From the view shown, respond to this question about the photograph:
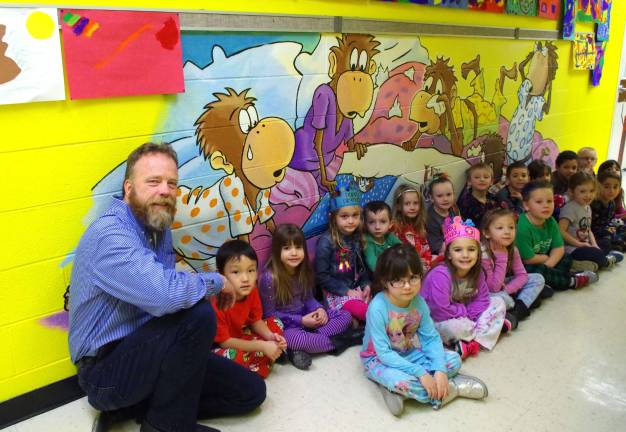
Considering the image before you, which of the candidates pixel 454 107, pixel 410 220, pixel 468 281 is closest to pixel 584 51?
pixel 454 107

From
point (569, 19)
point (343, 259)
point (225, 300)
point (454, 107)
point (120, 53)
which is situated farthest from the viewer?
point (569, 19)

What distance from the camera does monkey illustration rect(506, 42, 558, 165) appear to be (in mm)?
4555

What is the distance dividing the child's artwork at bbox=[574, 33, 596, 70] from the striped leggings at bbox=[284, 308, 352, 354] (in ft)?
12.5

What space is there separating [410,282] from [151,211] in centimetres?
114

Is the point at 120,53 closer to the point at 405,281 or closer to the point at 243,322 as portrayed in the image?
the point at 243,322

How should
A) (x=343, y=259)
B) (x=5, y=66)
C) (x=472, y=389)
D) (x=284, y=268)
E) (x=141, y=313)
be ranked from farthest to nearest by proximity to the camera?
(x=343, y=259) < (x=284, y=268) < (x=472, y=389) < (x=141, y=313) < (x=5, y=66)

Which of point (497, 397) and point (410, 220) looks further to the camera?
point (410, 220)

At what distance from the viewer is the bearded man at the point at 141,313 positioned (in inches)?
72.3

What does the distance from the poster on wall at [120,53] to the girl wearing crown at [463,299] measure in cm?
154

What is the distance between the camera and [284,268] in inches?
110

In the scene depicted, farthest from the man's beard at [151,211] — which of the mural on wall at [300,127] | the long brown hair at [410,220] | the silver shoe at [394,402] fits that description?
the long brown hair at [410,220]

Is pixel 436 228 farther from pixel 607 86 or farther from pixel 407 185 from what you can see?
pixel 607 86

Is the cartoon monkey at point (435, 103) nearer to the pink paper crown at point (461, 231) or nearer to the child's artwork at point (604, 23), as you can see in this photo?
the pink paper crown at point (461, 231)

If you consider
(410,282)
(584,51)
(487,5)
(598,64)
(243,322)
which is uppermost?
(487,5)
